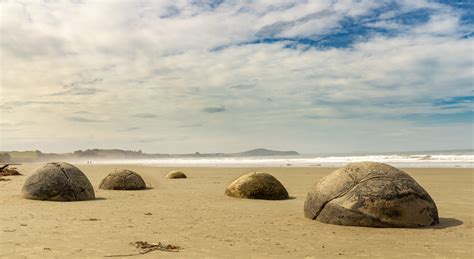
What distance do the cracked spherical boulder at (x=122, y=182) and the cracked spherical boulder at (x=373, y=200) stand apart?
8.70 m

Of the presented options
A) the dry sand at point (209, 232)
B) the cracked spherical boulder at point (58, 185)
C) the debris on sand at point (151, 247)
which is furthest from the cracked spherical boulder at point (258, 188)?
the debris on sand at point (151, 247)

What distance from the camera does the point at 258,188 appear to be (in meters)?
12.5

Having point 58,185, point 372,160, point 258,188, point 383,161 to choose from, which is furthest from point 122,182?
point 372,160

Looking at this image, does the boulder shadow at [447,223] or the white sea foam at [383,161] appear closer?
the boulder shadow at [447,223]

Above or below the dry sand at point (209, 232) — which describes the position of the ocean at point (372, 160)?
above

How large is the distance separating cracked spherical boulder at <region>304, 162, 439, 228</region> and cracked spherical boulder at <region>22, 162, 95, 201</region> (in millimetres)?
6599

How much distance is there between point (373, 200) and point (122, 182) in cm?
999

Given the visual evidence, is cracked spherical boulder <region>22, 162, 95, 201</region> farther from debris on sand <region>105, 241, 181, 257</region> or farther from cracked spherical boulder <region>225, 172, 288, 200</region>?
debris on sand <region>105, 241, 181, 257</region>

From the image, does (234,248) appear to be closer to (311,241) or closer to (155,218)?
(311,241)

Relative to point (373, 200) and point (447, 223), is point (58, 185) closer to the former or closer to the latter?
point (373, 200)

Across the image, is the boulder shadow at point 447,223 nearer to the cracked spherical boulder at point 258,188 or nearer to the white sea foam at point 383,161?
the cracked spherical boulder at point 258,188

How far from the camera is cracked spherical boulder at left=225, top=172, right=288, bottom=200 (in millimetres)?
12461

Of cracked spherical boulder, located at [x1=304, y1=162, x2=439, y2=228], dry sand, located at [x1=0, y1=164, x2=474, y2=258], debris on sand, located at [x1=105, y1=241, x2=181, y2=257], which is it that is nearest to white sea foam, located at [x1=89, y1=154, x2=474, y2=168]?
cracked spherical boulder, located at [x1=304, y1=162, x2=439, y2=228]

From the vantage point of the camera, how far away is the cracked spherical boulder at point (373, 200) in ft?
25.1
